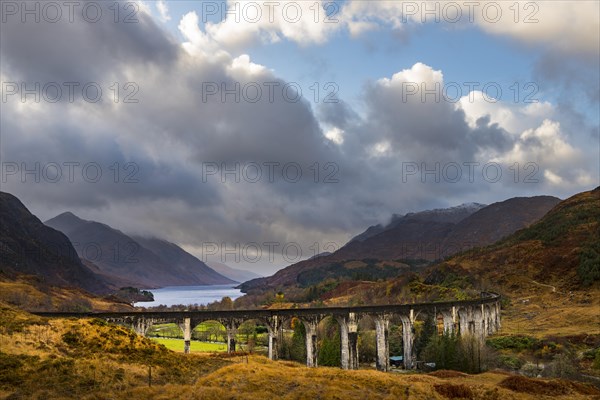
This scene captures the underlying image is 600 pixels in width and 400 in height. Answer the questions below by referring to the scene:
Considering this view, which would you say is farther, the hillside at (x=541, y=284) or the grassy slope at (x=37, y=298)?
the grassy slope at (x=37, y=298)

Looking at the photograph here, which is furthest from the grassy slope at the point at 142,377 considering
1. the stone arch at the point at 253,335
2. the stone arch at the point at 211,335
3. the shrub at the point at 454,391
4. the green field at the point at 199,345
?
the stone arch at the point at 211,335

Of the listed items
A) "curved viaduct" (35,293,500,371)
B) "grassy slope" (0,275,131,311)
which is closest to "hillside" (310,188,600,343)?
"curved viaduct" (35,293,500,371)

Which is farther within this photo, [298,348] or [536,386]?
[298,348]

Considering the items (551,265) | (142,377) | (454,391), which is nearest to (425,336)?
(454,391)

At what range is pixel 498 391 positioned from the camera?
43.9m

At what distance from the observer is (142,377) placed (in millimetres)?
41250

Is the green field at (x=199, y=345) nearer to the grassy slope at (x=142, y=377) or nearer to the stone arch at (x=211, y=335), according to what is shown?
the stone arch at (x=211, y=335)

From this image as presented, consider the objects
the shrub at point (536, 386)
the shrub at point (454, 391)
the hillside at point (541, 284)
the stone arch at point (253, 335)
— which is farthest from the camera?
the stone arch at point (253, 335)

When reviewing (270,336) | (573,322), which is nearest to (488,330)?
(573,322)

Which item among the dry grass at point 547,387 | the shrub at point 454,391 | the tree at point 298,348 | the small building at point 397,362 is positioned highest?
the shrub at point 454,391

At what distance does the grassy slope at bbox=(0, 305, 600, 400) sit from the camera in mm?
35625

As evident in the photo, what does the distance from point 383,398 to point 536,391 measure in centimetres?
1765

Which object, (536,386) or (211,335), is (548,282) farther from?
(536,386)

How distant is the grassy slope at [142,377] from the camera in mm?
35625
